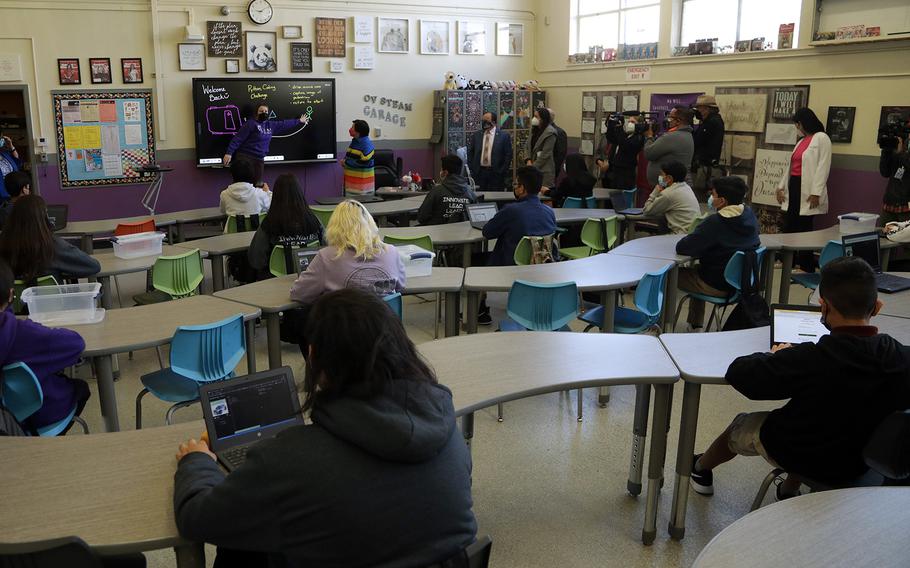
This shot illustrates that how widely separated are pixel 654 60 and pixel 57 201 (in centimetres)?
702

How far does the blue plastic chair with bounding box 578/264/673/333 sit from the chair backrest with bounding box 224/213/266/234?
118 inches

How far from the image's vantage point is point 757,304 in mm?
4773

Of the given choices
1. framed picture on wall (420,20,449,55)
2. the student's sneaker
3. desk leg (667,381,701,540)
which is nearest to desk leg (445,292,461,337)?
the student's sneaker

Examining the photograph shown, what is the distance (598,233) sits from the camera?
20.0ft

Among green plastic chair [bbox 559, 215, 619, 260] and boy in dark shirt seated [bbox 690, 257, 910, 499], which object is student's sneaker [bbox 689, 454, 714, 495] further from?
green plastic chair [bbox 559, 215, 619, 260]

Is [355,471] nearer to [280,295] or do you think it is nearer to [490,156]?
[280,295]

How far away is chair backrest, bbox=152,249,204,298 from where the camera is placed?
15.0 feet

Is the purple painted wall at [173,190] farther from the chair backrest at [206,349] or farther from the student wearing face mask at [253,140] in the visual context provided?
the chair backrest at [206,349]

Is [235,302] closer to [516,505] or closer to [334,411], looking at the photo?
[516,505]

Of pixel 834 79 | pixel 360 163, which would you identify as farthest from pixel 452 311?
pixel 834 79

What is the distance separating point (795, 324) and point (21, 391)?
2.89 meters

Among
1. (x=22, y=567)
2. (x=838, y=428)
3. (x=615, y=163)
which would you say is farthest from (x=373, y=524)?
(x=615, y=163)

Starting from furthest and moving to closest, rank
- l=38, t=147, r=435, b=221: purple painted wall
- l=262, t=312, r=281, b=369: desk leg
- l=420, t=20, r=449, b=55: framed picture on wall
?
1. l=420, t=20, r=449, b=55: framed picture on wall
2. l=38, t=147, r=435, b=221: purple painted wall
3. l=262, t=312, r=281, b=369: desk leg

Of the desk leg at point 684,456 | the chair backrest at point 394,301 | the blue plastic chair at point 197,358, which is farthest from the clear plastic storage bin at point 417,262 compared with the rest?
the desk leg at point 684,456
